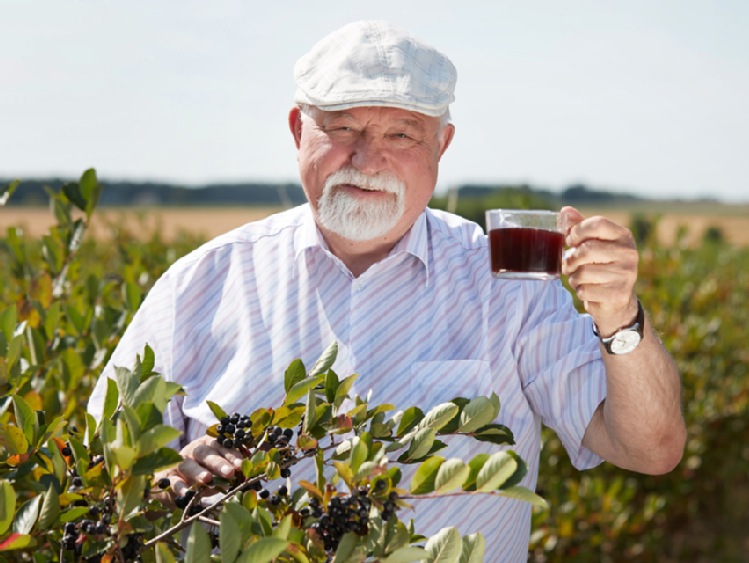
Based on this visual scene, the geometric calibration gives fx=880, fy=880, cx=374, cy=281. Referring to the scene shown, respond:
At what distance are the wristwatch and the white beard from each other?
68 cm

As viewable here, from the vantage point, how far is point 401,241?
2.69 metres

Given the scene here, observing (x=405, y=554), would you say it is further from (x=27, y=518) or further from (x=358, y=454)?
(x=27, y=518)

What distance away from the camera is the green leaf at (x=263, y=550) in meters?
1.09

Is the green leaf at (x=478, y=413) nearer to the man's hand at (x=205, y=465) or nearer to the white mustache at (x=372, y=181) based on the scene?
the man's hand at (x=205, y=465)

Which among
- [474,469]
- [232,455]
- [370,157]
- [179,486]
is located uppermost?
[370,157]

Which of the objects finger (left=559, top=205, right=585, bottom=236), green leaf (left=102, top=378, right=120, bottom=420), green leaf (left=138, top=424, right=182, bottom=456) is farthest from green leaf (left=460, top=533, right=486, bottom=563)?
finger (left=559, top=205, right=585, bottom=236)

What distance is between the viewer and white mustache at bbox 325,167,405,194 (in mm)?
2514

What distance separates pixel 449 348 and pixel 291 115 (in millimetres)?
926

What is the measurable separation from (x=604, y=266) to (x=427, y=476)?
38.1 inches

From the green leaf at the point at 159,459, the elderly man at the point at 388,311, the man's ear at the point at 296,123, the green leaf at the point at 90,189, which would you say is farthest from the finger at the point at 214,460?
the man's ear at the point at 296,123

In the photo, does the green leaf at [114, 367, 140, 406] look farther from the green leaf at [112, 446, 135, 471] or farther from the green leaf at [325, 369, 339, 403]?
the green leaf at [325, 369, 339, 403]

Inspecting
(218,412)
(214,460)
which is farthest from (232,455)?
(218,412)

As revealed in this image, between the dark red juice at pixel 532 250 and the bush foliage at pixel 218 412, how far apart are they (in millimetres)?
561

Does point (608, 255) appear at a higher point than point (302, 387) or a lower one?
higher
